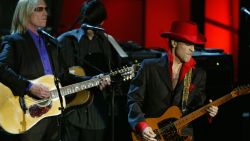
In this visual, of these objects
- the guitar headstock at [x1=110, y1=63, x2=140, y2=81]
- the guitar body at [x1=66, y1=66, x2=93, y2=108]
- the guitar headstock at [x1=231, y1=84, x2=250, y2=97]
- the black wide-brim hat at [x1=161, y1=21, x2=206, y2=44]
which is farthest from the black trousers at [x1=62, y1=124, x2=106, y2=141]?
the guitar headstock at [x1=231, y1=84, x2=250, y2=97]

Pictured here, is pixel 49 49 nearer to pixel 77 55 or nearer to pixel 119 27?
pixel 77 55

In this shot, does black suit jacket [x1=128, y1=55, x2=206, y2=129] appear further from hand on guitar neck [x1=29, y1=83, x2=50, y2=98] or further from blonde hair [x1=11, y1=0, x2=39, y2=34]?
blonde hair [x1=11, y1=0, x2=39, y2=34]

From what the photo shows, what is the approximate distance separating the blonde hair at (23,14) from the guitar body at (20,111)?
601 mm

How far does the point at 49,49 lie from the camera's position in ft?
17.3

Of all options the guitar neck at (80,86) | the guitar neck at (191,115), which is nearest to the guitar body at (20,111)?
the guitar neck at (80,86)

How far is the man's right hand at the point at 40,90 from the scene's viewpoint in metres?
5.05

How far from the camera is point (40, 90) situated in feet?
16.7

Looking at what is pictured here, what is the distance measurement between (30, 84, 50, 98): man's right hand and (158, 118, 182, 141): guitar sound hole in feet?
4.14

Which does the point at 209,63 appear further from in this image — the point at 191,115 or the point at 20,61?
the point at 20,61

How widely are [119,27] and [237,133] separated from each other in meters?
2.87

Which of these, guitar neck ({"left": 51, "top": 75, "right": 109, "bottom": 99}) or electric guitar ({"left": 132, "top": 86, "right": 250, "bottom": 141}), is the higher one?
guitar neck ({"left": 51, "top": 75, "right": 109, "bottom": 99})

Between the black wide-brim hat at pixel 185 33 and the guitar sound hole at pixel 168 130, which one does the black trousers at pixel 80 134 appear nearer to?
the guitar sound hole at pixel 168 130

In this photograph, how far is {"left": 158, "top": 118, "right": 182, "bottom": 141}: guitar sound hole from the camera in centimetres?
487

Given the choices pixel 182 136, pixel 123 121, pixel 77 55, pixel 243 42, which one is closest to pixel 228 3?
pixel 243 42
